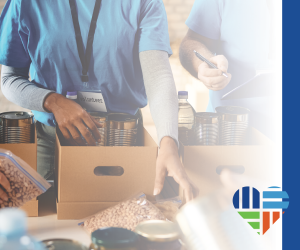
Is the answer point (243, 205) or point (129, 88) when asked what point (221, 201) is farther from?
point (129, 88)

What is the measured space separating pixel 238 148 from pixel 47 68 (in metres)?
0.72

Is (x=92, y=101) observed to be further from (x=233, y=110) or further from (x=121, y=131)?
(x=233, y=110)

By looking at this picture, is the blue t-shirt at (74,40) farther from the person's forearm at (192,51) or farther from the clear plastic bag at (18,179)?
the clear plastic bag at (18,179)

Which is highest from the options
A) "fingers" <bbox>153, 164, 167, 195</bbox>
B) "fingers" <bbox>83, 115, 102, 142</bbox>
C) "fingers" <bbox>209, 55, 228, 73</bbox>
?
"fingers" <bbox>209, 55, 228, 73</bbox>

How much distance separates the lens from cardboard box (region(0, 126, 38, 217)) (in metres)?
0.88

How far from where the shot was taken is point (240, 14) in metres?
1.55

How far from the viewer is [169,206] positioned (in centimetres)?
89

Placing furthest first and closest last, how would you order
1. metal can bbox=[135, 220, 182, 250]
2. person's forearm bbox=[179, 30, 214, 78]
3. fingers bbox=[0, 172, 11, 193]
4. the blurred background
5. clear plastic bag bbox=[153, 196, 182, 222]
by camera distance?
the blurred background
person's forearm bbox=[179, 30, 214, 78]
clear plastic bag bbox=[153, 196, 182, 222]
fingers bbox=[0, 172, 11, 193]
metal can bbox=[135, 220, 182, 250]

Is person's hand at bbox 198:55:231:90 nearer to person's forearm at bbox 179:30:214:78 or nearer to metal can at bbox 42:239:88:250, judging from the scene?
person's forearm at bbox 179:30:214:78

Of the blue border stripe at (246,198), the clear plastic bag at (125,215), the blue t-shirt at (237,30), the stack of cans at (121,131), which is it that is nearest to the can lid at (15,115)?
the stack of cans at (121,131)

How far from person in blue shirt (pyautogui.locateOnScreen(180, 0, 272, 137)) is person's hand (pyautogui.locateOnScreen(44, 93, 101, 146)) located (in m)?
0.71

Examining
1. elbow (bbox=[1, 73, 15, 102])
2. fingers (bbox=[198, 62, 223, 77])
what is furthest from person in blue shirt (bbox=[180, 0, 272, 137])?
elbow (bbox=[1, 73, 15, 102])

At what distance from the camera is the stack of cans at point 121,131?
970mm

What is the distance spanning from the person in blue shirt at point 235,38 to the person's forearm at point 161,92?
1.33 feet
